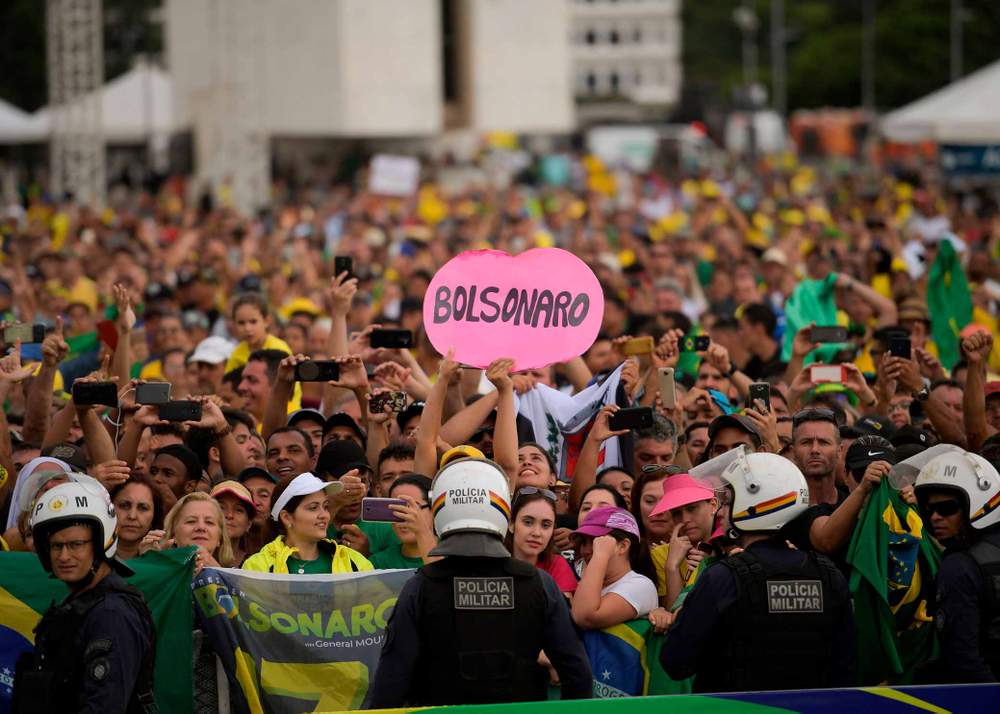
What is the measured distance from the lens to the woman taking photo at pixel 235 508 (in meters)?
7.63

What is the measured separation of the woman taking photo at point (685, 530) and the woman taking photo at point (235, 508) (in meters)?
1.82

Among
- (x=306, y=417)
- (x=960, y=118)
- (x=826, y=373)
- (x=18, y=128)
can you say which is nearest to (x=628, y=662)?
(x=826, y=373)

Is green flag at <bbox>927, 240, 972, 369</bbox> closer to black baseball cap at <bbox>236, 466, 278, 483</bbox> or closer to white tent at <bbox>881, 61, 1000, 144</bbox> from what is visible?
black baseball cap at <bbox>236, 466, 278, 483</bbox>

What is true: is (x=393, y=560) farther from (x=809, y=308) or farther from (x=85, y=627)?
(x=809, y=308)

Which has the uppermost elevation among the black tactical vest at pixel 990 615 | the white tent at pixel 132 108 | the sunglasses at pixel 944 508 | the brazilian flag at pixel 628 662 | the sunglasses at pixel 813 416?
the white tent at pixel 132 108

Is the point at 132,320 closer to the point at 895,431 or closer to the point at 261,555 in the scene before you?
the point at 261,555

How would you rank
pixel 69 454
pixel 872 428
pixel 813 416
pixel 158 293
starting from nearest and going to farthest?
pixel 813 416 < pixel 69 454 < pixel 872 428 < pixel 158 293

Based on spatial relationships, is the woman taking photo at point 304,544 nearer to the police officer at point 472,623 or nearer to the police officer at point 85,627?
the police officer at point 85,627

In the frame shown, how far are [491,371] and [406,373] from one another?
5.38ft

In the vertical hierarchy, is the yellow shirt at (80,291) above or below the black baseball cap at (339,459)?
above

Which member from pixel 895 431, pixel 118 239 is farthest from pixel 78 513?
pixel 118 239

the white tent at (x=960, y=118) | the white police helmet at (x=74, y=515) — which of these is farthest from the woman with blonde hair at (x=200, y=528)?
the white tent at (x=960, y=118)

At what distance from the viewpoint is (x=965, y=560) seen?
20.7 ft

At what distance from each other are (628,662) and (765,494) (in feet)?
3.35
